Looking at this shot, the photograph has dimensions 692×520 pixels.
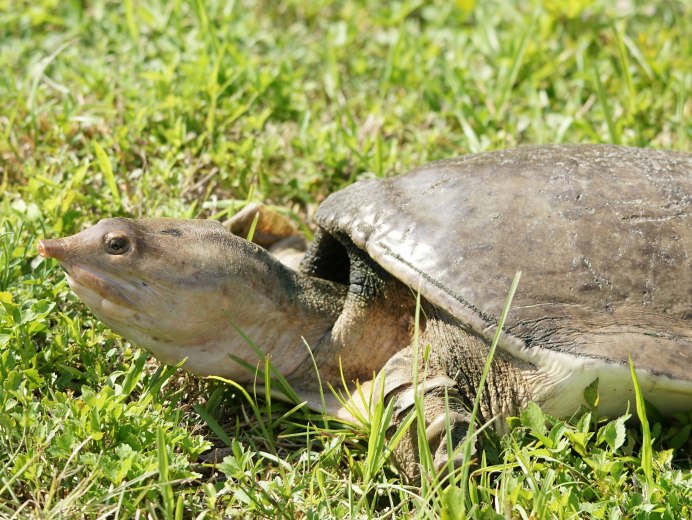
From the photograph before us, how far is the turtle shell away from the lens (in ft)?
8.36

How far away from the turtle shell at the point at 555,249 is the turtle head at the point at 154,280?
46 centimetres

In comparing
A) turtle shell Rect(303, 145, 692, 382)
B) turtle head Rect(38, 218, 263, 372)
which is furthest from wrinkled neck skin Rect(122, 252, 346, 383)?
turtle shell Rect(303, 145, 692, 382)

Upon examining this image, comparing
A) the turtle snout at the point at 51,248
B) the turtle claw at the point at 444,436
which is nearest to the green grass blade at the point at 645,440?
the turtle claw at the point at 444,436

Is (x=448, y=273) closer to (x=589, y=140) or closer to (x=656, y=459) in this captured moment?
(x=656, y=459)

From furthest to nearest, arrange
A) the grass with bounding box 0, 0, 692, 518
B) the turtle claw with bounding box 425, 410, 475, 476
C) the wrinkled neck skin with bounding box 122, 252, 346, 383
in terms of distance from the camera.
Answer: the wrinkled neck skin with bounding box 122, 252, 346, 383 → the turtle claw with bounding box 425, 410, 475, 476 → the grass with bounding box 0, 0, 692, 518

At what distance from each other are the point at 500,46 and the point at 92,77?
204 cm

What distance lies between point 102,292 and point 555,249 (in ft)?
4.31

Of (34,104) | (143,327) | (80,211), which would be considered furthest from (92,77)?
(143,327)

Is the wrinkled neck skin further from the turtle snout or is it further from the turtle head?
the turtle snout

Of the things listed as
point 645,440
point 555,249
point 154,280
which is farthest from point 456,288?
point 154,280

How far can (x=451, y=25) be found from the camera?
5.04m

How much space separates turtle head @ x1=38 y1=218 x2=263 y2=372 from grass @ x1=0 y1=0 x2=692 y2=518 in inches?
5.9

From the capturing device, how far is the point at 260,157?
385 cm

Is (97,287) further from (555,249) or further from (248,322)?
(555,249)
